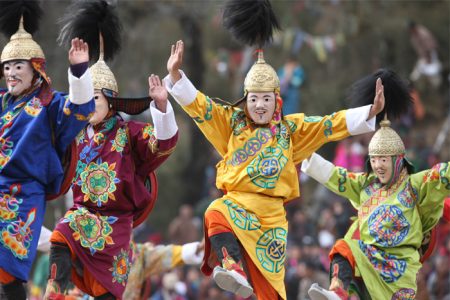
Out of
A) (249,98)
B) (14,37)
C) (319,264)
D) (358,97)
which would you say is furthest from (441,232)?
(14,37)

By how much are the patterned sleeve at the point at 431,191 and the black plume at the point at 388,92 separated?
69 cm

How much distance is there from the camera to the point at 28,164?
784 centimetres

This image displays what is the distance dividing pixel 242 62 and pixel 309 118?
29.5 ft

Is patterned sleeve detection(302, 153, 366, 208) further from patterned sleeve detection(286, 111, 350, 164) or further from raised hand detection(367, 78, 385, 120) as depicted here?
raised hand detection(367, 78, 385, 120)

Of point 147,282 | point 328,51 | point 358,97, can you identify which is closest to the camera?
point 358,97

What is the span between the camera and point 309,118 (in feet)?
29.0

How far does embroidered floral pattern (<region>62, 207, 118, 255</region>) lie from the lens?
8297mm

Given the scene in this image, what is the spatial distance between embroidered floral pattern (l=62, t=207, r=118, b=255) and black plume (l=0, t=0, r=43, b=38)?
4.73ft

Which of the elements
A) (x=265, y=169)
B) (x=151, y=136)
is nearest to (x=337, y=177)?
(x=265, y=169)

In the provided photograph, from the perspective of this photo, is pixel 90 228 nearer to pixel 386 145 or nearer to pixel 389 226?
pixel 389 226

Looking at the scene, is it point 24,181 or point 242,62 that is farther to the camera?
point 242,62

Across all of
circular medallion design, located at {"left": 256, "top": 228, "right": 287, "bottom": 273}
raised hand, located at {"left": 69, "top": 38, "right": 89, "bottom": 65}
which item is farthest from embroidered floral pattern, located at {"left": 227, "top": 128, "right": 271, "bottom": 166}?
raised hand, located at {"left": 69, "top": 38, "right": 89, "bottom": 65}

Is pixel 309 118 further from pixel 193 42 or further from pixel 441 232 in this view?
pixel 193 42

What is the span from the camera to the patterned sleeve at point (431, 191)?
29.2ft
